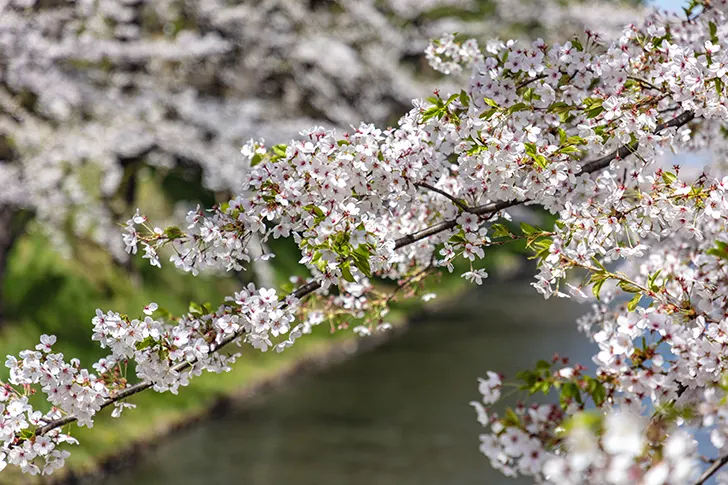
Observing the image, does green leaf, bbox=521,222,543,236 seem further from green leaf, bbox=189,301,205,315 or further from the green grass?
the green grass

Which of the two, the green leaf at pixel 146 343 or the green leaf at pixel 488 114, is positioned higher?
the green leaf at pixel 488 114

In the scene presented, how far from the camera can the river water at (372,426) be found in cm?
827

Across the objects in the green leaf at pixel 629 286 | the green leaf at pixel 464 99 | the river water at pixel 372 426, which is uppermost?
the river water at pixel 372 426

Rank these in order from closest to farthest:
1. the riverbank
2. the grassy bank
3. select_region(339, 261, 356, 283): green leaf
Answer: select_region(339, 261, 356, 283): green leaf, the riverbank, the grassy bank

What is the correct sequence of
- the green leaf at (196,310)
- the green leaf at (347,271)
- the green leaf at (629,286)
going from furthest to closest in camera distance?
A: the green leaf at (196,310) → the green leaf at (347,271) → the green leaf at (629,286)

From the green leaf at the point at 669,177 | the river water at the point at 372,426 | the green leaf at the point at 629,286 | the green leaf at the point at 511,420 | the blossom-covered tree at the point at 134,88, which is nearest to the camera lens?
the green leaf at the point at 511,420

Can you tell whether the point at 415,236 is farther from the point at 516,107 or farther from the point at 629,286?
the point at 629,286

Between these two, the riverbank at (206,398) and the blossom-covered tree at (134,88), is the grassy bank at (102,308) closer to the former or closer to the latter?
the riverbank at (206,398)

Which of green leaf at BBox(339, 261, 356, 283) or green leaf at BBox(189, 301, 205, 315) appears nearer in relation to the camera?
green leaf at BBox(339, 261, 356, 283)

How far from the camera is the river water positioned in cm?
827

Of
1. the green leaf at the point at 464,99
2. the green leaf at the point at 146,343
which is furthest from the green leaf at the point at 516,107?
the green leaf at the point at 146,343

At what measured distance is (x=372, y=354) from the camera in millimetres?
13570

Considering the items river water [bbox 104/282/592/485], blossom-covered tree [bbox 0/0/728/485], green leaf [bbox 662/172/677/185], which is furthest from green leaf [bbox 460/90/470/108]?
river water [bbox 104/282/592/485]

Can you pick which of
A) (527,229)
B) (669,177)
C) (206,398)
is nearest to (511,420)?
(527,229)
